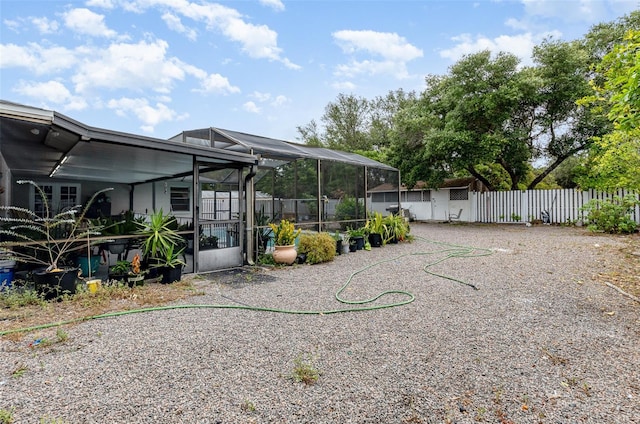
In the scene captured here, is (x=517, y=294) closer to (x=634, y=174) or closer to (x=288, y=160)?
(x=288, y=160)

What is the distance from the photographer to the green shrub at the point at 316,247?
7.03 m

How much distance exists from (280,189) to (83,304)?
16.8ft

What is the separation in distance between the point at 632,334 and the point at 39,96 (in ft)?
49.5

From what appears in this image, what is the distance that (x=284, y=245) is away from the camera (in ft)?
22.2

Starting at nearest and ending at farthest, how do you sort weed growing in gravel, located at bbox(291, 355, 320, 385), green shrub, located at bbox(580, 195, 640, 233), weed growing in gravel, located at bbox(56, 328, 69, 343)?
weed growing in gravel, located at bbox(291, 355, 320, 385)
weed growing in gravel, located at bbox(56, 328, 69, 343)
green shrub, located at bbox(580, 195, 640, 233)

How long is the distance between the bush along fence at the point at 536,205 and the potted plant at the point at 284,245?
12.1m

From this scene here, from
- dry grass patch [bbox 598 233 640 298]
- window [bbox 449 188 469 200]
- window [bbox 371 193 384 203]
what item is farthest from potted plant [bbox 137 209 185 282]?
window [bbox 449 188 469 200]

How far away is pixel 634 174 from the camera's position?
380 inches

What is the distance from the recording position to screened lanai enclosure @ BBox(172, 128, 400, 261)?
693 centimetres

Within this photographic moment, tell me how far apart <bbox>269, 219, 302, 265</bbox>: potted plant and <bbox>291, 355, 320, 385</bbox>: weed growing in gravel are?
406 centimetres

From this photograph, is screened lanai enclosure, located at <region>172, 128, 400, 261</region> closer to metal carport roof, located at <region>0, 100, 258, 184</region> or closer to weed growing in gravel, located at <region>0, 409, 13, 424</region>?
metal carport roof, located at <region>0, 100, 258, 184</region>

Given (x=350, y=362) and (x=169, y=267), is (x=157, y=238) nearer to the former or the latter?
(x=169, y=267)

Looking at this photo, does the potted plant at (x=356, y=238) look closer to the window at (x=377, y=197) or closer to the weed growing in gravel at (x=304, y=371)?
the window at (x=377, y=197)

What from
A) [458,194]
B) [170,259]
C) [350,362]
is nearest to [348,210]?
[170,259]
